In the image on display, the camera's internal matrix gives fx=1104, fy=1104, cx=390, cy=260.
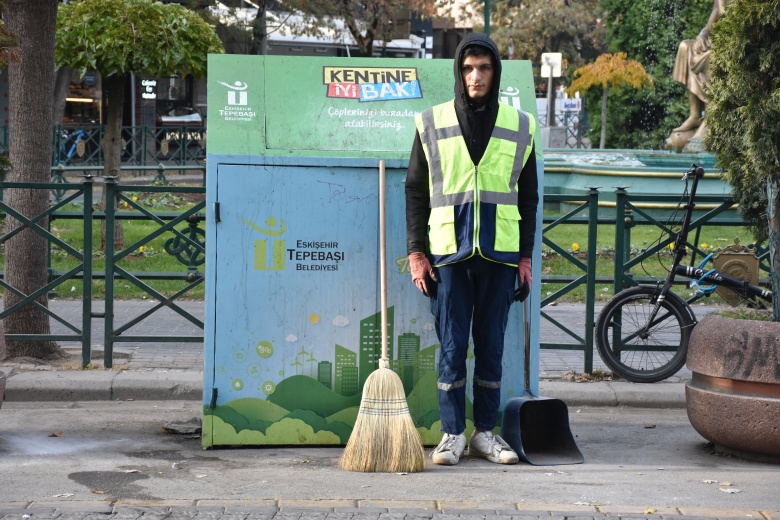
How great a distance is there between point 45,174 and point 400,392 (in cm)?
380

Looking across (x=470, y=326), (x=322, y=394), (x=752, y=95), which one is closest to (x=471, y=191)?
(x=470, y=326)

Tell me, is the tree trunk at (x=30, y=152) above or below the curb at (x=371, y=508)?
above

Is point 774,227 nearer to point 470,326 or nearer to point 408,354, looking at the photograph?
point 470,326

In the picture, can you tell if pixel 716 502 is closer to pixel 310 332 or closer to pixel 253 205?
pixel 310 332

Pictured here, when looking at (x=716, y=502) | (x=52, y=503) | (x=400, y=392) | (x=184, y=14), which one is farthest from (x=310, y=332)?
(x=184, y=14)

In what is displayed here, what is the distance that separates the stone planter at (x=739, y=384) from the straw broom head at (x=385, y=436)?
1574 millimetres

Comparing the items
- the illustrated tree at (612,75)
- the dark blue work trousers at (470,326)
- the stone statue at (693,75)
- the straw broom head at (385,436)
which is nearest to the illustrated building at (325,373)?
the straw broom head at (385,436)

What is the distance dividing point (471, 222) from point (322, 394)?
127cm

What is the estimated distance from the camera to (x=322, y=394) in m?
5.89

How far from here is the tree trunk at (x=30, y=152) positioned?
7.84 meters

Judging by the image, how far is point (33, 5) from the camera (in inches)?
308

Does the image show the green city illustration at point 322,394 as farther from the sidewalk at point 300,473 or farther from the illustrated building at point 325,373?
the sidewalk at point 300,473

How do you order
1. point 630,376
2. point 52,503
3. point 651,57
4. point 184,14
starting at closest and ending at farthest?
1. point 52,503
2. point 630,376
3. point 184,14
4. point 651,57

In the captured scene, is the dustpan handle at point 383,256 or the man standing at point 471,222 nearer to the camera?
the man standing at point 471,222
